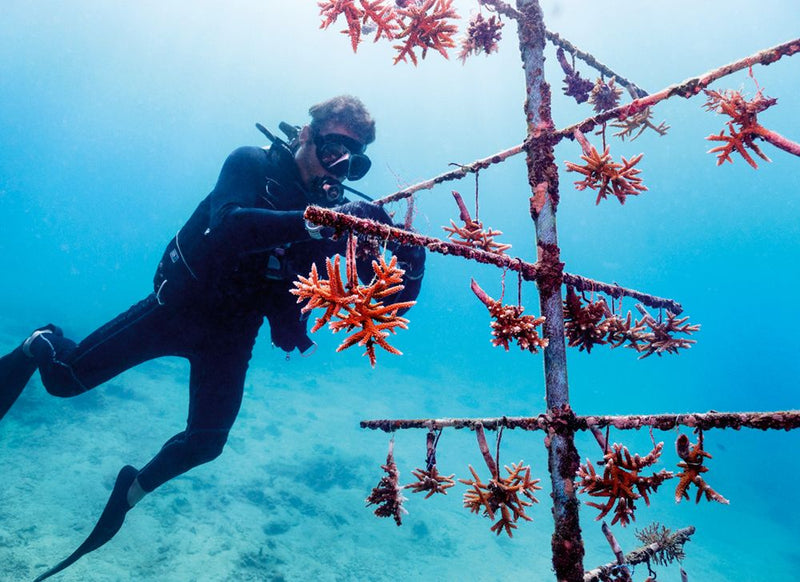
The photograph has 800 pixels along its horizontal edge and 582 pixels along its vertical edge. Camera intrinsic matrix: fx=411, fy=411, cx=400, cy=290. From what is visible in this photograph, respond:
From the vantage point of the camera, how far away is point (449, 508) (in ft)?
64.8

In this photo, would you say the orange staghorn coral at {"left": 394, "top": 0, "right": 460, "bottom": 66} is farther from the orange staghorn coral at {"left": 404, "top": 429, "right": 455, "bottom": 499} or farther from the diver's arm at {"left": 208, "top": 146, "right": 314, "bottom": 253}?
the orange staghorn coral at {"left": 404, "top": 429, "right": 455, "bottom": 499}

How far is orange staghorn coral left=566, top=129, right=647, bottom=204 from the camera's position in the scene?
2.66m

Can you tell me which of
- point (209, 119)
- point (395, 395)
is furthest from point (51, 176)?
point (395, 395)

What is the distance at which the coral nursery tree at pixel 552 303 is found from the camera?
1916 mm

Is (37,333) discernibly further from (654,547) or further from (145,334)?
(654,547)

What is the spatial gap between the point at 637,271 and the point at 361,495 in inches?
4588

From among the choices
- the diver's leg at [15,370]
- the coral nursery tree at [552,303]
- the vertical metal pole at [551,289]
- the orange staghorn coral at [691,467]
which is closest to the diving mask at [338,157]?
the coral nursery tree at [552,303]

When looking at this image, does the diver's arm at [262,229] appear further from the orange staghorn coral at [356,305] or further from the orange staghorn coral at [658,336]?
the orange staghorn coral at [658,336]

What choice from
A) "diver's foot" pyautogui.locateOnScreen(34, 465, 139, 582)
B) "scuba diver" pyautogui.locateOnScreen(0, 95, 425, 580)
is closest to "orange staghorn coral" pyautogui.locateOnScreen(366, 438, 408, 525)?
"scuba diver" pyautogui.locateOnScreen(0, 95, 425, 580)

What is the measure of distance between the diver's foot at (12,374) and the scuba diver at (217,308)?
14mm

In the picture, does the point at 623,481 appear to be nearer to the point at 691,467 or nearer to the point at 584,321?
the point at 691,467

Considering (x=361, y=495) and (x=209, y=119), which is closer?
(x=361, y=495)

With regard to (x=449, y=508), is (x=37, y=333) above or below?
above

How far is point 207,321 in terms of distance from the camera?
572cm
